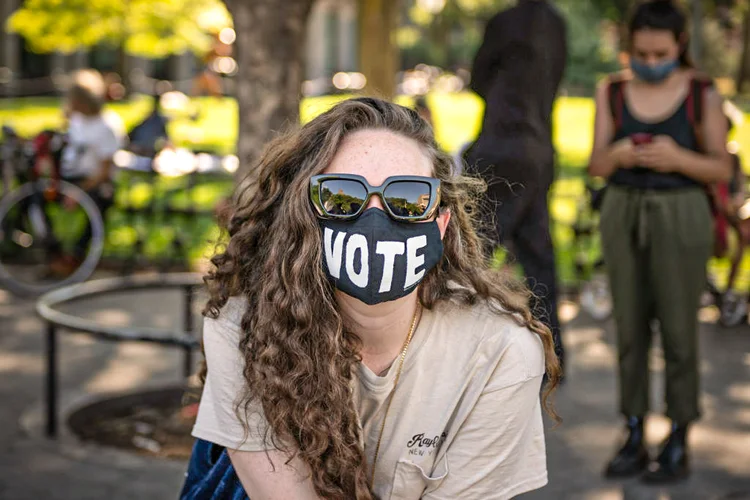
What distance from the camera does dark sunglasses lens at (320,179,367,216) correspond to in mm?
2547

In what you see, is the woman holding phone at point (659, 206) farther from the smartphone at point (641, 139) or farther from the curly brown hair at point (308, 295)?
the curly brown hair at point (308, 295)

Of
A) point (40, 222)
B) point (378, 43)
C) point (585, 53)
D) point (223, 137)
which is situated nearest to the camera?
point (40, 222)

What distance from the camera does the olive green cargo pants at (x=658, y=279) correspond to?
16.0 feet

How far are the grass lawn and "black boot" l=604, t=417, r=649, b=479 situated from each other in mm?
1725

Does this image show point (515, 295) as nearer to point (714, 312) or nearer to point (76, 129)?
point (714, 312)

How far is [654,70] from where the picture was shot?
4801 millimetres

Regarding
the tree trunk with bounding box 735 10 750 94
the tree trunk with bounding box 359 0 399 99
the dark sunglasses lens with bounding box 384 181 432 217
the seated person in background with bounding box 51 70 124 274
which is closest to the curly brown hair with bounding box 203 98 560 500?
Answer: the dark sunglasses lens with bounding box 384 181 432 217

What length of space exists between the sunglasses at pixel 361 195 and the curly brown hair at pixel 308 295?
2.7 inches

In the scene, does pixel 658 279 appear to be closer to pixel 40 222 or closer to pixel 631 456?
pixel 631 456

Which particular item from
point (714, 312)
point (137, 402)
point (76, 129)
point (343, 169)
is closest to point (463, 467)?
point (343, 169)

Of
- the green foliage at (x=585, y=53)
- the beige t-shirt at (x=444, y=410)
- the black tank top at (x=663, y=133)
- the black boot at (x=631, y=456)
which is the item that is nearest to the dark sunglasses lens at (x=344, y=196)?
the beige t-shirt at (x=444, y=410)

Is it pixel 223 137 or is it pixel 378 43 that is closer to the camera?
pixel 378 43

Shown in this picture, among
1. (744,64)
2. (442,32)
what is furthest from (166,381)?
(442,32)

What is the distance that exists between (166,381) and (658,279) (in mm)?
3131
